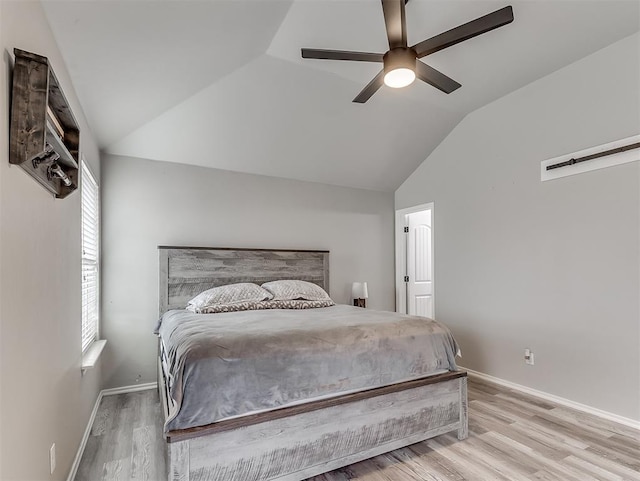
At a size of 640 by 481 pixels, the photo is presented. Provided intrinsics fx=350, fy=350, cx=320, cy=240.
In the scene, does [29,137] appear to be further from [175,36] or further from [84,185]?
[84,185]

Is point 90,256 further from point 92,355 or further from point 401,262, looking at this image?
point 401,262

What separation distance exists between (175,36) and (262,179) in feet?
7.88

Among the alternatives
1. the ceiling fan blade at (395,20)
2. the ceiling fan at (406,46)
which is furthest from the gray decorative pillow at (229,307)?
the ceiling fan blade at (395,20)

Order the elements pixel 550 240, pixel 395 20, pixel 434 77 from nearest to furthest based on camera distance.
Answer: pixel 395 20 → pixel 434 77 → pixel 550 240

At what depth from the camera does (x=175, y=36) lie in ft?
6.57

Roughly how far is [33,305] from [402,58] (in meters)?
2.21

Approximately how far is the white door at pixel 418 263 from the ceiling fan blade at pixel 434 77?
9.61ft

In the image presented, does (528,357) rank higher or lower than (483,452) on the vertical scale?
higher

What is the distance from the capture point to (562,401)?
3.15 metres

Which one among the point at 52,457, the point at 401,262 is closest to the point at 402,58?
the point at 52,457

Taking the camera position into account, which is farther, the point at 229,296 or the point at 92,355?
the point at 229,296

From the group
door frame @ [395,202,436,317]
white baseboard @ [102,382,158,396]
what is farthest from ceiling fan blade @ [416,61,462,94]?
white baseboard @ [102,382,158,396]

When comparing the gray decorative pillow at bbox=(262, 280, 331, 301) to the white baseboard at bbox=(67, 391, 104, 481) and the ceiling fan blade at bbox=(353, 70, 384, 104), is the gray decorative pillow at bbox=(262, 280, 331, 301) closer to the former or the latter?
the white baseboard at bbox=(67, 391, 104, 481)

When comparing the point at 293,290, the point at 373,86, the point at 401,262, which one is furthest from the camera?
the point at 401,262
